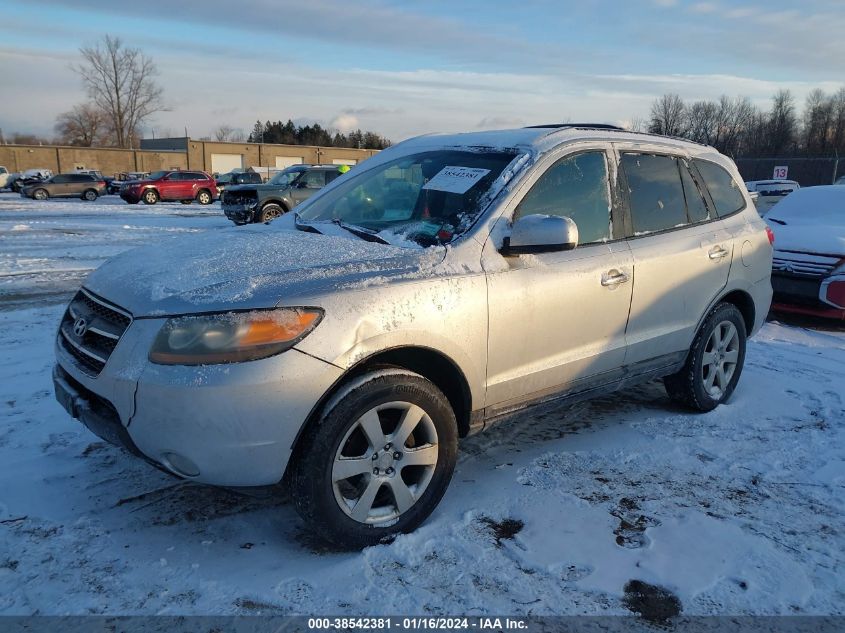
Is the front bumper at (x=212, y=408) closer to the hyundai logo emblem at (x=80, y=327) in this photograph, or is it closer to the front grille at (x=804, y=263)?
the hyundai logo emblem at (x=80, y=327)

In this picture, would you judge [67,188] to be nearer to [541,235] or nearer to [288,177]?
[288,177]

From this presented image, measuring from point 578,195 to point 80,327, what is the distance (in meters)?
2.59

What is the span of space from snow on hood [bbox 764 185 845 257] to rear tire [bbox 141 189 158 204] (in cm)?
2688

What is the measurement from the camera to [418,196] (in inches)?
145

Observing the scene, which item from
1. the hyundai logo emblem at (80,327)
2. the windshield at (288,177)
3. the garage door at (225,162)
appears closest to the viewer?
the hyundai logo emblem at (80,327)

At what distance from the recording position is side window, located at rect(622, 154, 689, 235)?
13.0 ft

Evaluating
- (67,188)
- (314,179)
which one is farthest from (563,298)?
(67,188)

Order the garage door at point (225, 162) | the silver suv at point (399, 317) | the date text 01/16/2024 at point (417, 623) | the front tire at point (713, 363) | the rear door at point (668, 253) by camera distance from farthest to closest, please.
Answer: the garage door at point (225, 162)
the front tire at point (713, 363)
the rear door at point (668, 253)
the silver suv at point (399, 317)
the date text 01/16/2024 at point (417, 623)

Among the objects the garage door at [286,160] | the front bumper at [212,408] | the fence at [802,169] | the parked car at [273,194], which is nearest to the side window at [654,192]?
the front bumper at [212,408]

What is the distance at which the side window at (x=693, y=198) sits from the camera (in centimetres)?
439

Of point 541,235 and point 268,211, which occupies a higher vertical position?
point 541,235

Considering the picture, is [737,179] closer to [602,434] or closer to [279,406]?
[602,434]

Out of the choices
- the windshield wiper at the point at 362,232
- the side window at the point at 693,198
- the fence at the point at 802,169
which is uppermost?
the fence at the point at 802,169

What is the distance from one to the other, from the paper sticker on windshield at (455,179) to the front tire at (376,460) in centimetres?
114
